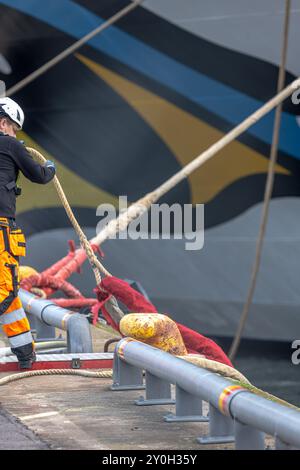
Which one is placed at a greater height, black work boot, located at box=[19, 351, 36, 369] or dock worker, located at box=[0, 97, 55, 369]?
dock worker, located at box=[0, 97, 55, 369]

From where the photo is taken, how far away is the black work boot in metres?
5.41

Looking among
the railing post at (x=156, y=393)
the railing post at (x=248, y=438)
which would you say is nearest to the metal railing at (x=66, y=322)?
the railing post at (x=156, y=393)

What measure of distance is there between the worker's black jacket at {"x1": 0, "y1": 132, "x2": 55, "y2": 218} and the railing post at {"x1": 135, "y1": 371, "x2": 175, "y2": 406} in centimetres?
109

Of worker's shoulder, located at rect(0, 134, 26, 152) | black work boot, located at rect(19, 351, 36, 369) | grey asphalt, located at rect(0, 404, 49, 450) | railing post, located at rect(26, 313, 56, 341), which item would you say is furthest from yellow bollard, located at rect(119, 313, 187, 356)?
railing post, located at rect(26, 313, 56, 341)

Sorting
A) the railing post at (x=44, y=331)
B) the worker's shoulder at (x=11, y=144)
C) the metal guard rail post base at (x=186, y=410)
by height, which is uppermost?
the worker's shoulder at (x=11, y=144)

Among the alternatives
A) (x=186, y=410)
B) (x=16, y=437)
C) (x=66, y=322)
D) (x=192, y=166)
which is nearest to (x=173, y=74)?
(x=192, y=166)

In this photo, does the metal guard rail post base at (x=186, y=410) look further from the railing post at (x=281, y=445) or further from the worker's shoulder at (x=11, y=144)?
the worker's shoulder at (x=11, y=144)

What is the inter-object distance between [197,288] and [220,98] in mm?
1684

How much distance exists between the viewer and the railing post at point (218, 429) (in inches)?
156

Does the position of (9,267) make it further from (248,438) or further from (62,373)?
(248,438)

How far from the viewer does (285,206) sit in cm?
871

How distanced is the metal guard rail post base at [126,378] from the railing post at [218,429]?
42.6 inches

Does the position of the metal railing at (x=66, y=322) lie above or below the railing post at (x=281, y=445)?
above

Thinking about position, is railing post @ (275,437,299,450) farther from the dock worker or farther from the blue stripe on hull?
the blue stripe on hull
